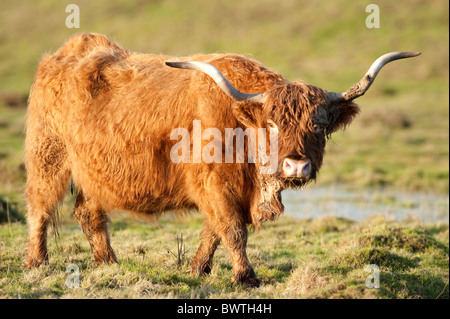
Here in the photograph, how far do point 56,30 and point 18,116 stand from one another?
3033 centimetres

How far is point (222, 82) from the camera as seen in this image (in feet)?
18.1

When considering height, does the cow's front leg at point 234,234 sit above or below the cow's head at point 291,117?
below

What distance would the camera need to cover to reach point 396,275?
6375mm

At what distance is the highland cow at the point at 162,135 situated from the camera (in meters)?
5.53

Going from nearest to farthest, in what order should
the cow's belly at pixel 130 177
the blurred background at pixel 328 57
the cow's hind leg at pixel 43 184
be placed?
the cow's belly at pixel 130 177 < the cow's hind leg at pixel 43 184 < the blurred background at pixel 328 57

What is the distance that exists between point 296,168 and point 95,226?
2.90m

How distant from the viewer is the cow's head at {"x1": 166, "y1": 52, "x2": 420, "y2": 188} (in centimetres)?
527

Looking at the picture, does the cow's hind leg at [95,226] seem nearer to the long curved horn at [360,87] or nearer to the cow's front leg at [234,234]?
the cow's front leg at [234,234]

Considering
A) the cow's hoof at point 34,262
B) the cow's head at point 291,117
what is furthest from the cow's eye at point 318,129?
the cow's hoof at point 34,262

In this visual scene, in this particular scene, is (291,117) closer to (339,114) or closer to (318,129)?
(318,129)

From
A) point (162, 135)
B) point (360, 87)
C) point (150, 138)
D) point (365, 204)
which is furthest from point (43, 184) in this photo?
point (365, 204)

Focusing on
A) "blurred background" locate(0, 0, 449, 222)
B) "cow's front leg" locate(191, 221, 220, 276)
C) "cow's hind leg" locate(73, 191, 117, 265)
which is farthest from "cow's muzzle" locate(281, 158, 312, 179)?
"cow's hind leg" locate(73, 191, 117, 265)
